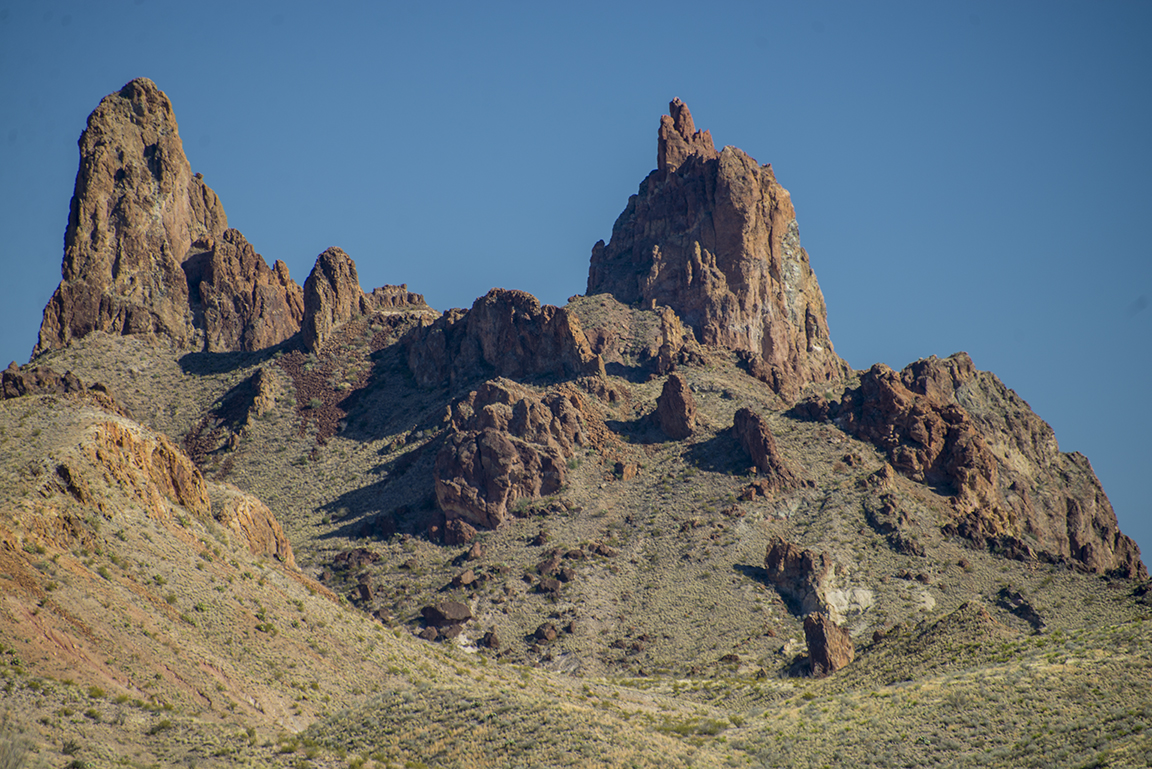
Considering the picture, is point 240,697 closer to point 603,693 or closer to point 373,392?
point 603,693

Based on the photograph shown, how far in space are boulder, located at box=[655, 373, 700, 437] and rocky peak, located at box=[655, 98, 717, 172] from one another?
4842cm

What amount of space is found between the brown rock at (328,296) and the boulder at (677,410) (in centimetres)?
5019

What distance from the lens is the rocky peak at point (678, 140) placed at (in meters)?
177

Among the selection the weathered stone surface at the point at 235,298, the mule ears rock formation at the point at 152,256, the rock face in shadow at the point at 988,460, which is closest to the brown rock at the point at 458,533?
the rock face in shadow at the point at 988,460

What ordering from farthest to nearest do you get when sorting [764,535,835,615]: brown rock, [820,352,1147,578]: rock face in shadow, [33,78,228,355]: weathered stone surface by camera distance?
[33,78,228,355]: weathered stone surface
[820,352,1147,578]: rock face in shadow
[764,535,835,615]: brown rock

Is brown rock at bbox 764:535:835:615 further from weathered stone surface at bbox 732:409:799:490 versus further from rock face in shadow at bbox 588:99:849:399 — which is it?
rock face in shadow at bbox 588:99:849:399

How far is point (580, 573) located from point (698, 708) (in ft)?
108

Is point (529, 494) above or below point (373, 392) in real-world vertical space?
below

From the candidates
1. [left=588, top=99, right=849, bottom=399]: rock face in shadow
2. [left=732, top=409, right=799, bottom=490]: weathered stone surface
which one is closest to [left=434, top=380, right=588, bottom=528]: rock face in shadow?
[left=732, top=409, right=799, bottom=490]: weathered stone surface

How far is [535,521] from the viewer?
121 m

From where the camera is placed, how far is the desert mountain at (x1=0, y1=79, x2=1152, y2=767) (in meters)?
61.8

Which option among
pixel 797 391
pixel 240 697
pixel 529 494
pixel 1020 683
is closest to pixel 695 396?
pixel 797 391

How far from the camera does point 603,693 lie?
267 ft

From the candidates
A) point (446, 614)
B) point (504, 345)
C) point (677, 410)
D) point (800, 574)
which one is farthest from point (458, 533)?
point (504, 345)
